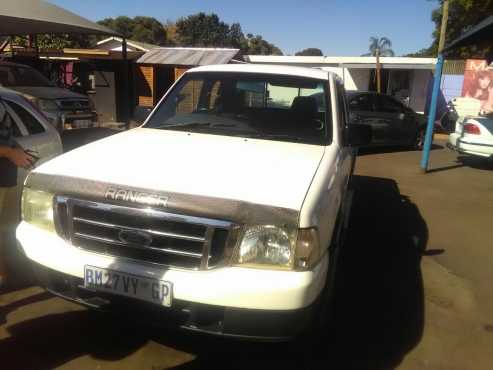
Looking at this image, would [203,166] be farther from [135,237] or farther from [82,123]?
[82,123]

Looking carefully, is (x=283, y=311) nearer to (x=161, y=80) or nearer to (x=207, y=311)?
(x=207, y=311)

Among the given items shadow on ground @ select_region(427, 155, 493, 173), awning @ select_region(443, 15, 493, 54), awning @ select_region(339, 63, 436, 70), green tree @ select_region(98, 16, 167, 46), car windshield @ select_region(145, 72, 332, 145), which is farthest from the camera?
green tree @ select_region(98, 16, 167, 46)

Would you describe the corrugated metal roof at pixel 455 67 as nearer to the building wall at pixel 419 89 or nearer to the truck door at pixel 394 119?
the building wall at pixel 419 89

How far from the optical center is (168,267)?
235cm

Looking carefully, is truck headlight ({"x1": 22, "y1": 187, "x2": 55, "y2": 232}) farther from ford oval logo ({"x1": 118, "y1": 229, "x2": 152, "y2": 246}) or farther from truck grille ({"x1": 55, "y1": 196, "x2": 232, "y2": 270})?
ford oval logo ({"x1": 118, "y1": 229, "x2": 152, "y2": 246})

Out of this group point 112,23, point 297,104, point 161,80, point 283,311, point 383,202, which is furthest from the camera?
point 112,23

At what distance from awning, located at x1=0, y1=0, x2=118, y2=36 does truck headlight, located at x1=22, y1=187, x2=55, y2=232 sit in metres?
8.42

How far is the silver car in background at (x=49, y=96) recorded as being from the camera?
9902 millimetres

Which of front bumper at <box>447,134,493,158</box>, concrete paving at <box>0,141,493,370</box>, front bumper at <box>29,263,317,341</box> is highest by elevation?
front bumper at <box>29,263,317,341</box>

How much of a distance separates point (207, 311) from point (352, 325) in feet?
4.94

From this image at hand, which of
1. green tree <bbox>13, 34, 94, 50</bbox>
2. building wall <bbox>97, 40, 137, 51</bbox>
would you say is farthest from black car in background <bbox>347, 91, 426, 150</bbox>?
building wall <bbox>97, 40, 137, 51</bbox>

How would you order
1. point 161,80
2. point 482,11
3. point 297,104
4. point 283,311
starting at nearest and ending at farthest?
point 283,311 < point 297,104 < point 161,80 < point 482,11

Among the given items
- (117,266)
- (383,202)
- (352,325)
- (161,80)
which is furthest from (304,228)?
(161,80)

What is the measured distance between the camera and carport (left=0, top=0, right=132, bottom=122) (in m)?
9.72
